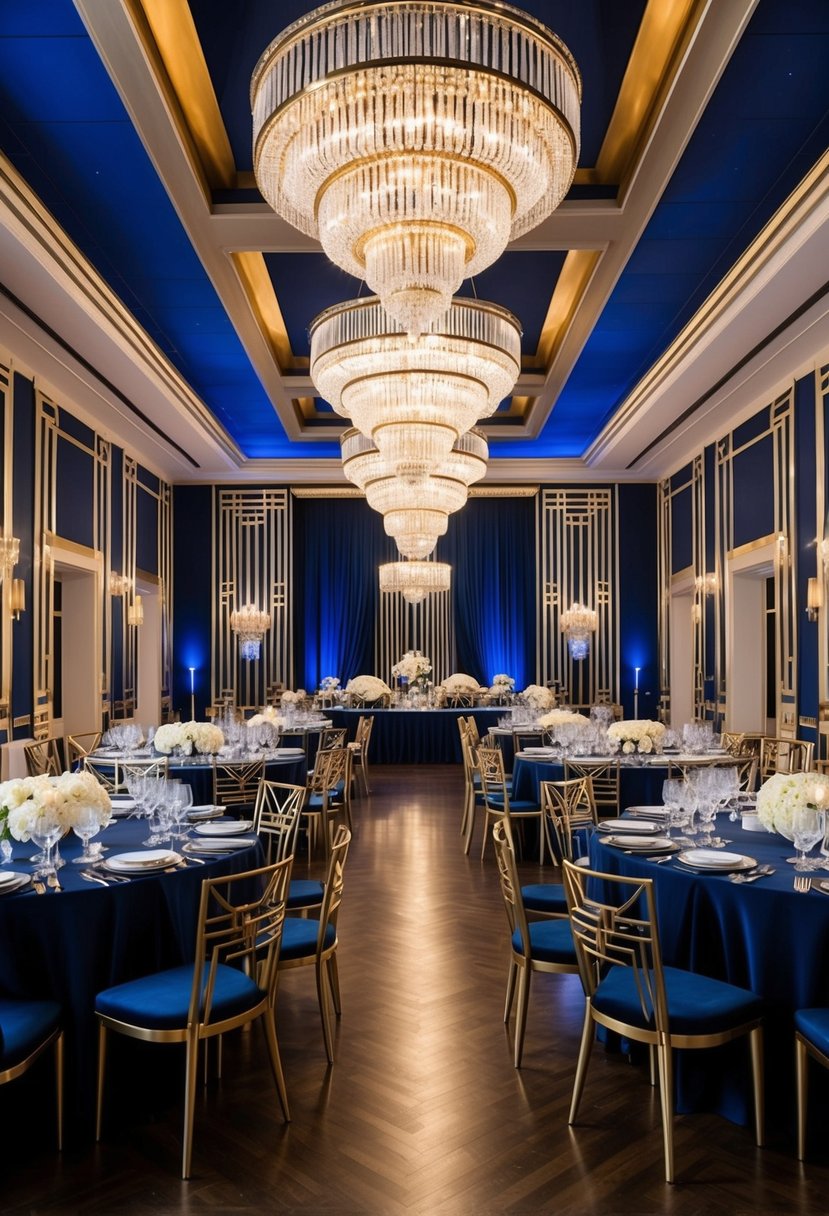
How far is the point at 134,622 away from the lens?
497 inches

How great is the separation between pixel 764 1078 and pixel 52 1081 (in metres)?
2.52

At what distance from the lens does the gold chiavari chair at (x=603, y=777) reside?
686 centimetres

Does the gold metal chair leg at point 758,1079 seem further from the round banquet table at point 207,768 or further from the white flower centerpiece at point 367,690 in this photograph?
the white flower centerpiece at point 367,690

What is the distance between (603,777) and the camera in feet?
23.6

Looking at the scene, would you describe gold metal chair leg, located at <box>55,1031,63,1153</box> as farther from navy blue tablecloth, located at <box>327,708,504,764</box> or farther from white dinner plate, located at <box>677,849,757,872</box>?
navy blue tablecloth, located at <box>327,708,504,764</box>

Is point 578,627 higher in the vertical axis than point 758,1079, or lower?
higher

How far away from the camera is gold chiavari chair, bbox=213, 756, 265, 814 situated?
6918mm

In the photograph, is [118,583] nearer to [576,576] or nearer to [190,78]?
[576,576]

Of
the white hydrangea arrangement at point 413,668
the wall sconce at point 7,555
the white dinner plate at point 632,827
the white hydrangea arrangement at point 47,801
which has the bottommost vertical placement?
the white dinner plate at point 632,827

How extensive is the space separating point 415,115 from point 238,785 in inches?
192

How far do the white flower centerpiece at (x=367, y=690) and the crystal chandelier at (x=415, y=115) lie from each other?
406 inches

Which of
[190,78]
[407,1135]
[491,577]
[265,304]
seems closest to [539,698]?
[491,577]

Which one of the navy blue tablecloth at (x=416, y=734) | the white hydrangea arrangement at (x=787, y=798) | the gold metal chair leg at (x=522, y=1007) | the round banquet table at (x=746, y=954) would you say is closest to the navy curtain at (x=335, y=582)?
the navy blue tablecloth at (x=416, y=734)

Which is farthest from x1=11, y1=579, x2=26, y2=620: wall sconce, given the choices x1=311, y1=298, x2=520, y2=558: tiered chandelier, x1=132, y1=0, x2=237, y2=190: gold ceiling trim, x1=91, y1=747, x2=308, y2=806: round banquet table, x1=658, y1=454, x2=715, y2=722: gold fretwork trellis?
x1=658, y1=454, x2=715, y2=722: gold fretwork trellis
